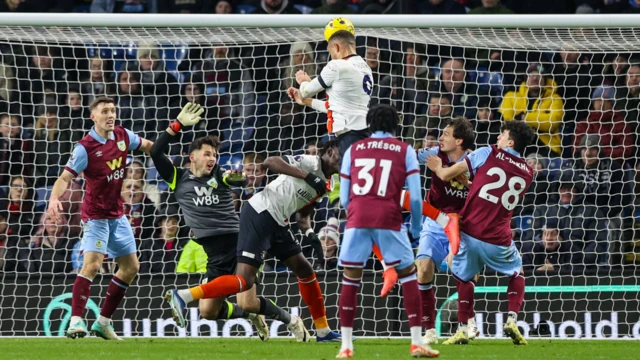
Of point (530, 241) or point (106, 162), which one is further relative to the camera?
point (530, 241)

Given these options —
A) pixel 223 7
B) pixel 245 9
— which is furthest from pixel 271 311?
pixel 245 9

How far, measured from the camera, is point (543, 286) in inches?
431

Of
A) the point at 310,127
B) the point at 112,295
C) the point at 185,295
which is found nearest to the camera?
the point at 185,295

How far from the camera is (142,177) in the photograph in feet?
Result: 40.5

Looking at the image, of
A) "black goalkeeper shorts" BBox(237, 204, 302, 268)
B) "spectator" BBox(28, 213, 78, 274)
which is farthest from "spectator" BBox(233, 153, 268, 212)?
"black goalkeeper shorts" BBox(237, 204, 302, 268)

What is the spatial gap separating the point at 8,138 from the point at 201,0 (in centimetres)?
345

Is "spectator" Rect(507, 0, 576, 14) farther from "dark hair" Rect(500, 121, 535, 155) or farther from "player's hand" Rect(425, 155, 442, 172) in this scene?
"player's hand" Rect(425, 155, 442, 172)

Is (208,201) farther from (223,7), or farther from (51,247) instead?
(223,7)

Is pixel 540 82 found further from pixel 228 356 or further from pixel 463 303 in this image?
pixel 228 356

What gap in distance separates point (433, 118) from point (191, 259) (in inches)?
125

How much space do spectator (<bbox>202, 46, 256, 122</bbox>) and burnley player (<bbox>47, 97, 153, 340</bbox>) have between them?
3084mm

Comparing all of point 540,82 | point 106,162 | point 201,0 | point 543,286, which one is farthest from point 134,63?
point 543,286

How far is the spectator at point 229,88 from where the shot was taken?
1274 cm

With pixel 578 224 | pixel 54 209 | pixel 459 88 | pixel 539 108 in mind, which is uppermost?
pixel 459 88
